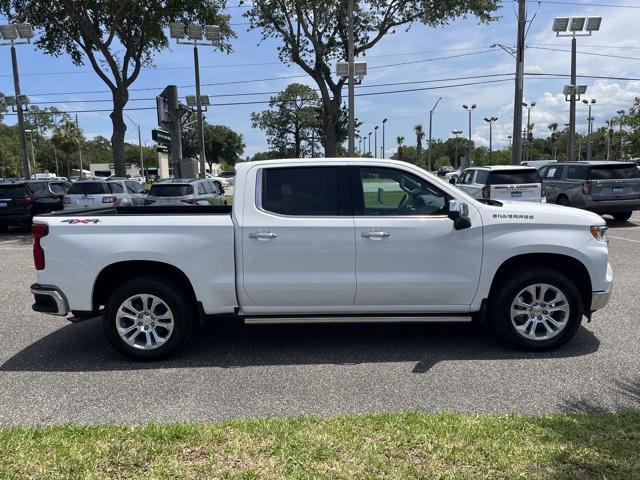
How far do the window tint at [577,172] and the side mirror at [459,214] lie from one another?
11830mm

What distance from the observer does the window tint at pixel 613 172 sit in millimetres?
14766

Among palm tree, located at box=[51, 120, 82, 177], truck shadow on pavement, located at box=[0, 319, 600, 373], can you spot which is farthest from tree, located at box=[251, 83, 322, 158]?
truck shadow on pavement, located at box=[0, 319, 600, 373]

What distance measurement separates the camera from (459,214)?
4859 millimetres

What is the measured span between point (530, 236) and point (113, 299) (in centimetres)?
394

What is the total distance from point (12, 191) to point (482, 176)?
1398cm

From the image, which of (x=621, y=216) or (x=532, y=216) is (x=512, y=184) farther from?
(x=532, y=216)

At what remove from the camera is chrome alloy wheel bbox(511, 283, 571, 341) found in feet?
16.8

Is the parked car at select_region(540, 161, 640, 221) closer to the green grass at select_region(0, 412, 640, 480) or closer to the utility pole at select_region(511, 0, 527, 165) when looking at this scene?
the utility pole at select_region(511, 0, 527, 165)

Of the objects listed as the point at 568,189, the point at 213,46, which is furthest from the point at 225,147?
the point at 568,189

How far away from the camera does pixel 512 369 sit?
15.6 feet

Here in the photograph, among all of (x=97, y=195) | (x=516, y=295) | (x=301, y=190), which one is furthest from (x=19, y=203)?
(x=516, y=295)

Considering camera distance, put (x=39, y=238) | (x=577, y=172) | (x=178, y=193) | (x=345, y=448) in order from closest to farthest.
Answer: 1. (x=345, y=448)
2. (x=39, y=238)
3. (x=178, y=193)
4. (x=577, y=172)

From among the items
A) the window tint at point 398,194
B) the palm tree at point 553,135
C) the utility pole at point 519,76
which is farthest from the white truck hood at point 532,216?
the palm tree at point 553,135

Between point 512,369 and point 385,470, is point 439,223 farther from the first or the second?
point 385,470
